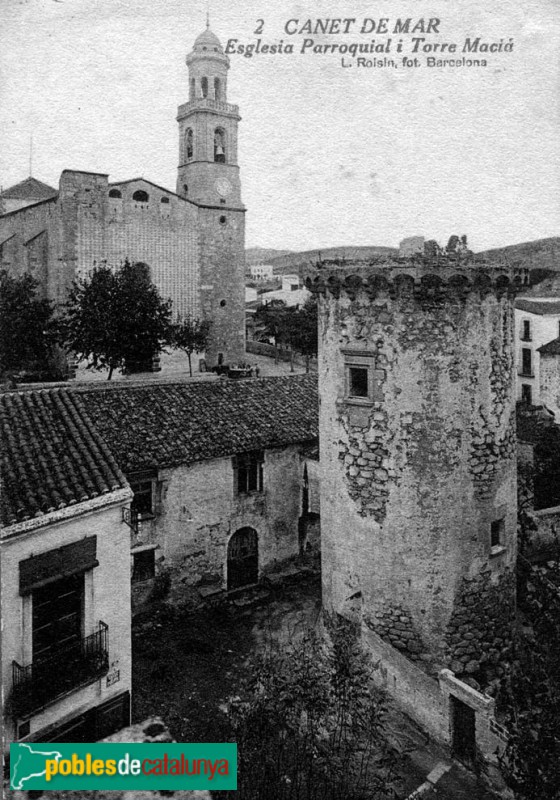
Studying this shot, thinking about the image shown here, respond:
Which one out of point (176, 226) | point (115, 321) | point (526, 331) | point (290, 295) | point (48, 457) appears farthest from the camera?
point (290, 295)

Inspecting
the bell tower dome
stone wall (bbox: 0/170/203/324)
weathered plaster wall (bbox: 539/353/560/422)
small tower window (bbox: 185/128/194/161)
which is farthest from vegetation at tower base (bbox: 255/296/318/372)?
weathered plaster wall (bbox: 539/353/560/422)

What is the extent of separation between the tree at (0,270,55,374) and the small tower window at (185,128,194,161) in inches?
560

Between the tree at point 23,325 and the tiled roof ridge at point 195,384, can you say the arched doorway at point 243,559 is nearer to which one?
the tiled roof ridge at point 195,384

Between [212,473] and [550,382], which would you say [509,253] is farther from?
[550,382]

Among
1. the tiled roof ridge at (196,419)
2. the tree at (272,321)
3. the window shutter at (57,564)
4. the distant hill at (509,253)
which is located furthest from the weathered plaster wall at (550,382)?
the window shutter at (57,564)

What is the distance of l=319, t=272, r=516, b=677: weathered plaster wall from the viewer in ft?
36.0

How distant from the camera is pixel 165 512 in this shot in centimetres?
1510

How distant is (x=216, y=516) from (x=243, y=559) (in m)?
1.54

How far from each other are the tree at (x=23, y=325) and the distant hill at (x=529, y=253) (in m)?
18.9

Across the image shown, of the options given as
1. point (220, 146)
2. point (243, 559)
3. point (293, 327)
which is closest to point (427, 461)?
point (243, 559)

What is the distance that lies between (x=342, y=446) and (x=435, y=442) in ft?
5.62

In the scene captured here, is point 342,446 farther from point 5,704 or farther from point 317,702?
point 5,704

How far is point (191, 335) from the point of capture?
107 feet

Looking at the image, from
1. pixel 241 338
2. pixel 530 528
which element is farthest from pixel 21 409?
pixel 241 338
